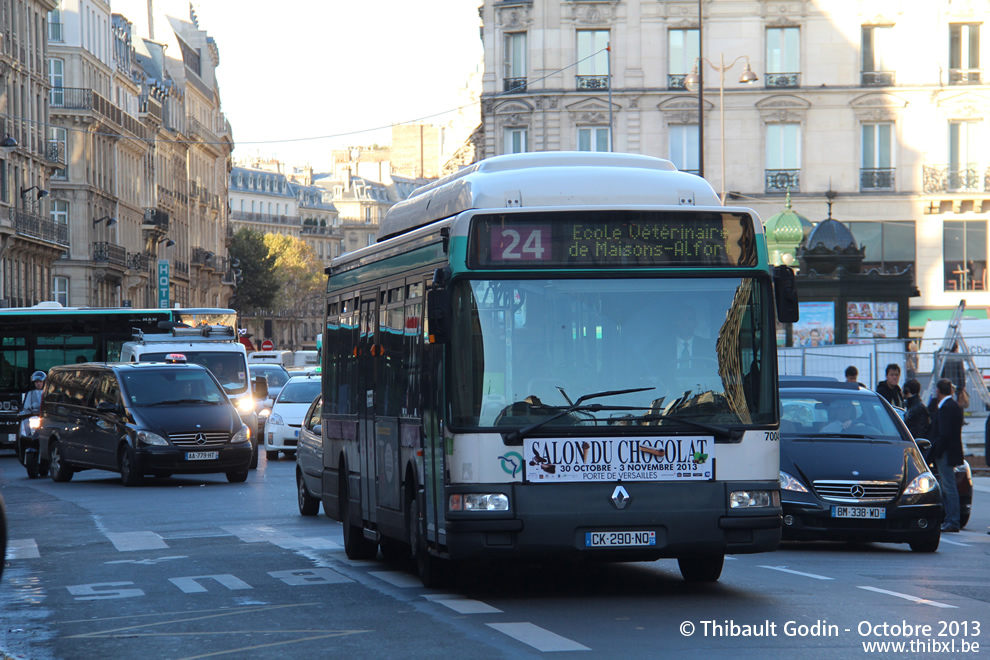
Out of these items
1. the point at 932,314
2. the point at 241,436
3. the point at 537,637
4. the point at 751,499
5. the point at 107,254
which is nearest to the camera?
the point at 537,637

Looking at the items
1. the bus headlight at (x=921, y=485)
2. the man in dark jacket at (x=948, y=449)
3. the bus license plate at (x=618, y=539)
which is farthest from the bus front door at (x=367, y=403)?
the man in dark jacket at (x=948, y=449)

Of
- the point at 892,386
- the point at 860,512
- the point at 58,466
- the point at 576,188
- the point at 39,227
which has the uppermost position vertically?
the point at 39,227

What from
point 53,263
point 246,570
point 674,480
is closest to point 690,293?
point 674,480

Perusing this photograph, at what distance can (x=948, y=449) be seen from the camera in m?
18.4

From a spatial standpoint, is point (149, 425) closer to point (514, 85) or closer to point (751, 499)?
point (751, 499)

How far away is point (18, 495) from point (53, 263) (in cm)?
5230

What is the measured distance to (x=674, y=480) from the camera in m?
10.9

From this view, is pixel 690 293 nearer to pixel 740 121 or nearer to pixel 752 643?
pixel 752 643

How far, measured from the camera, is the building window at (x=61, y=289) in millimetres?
77438

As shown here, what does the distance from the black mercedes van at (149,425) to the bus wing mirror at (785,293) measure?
15628 mm

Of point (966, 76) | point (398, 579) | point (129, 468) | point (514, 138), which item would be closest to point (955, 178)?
point (966, 76)

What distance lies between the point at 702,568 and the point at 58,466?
17820 millimetres

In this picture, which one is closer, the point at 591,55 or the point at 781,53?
the point at 781,53

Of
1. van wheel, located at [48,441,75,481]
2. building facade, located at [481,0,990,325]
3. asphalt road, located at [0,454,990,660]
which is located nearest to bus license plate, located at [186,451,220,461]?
van wheel, located at [48,441,75,481]
